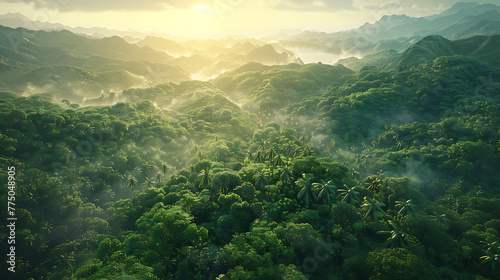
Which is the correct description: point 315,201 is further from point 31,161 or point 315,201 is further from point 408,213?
point 31,161

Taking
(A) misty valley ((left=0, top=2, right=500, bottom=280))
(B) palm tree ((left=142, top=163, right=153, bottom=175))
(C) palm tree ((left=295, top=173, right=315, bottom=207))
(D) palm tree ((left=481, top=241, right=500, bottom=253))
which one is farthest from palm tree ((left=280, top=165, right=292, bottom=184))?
(B) palm tree ((left=142, top=163, right=153, bottom=175))

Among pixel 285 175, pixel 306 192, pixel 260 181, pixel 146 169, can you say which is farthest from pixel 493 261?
pixel 146 169

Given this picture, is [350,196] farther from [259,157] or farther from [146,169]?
[146,169]

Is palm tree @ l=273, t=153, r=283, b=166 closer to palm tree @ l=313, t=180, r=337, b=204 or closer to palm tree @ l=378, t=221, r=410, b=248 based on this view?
palm tree @ l=313, t=180, r=337, b=204

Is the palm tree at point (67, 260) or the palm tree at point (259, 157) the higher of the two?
the palm tree at point (259, 157)

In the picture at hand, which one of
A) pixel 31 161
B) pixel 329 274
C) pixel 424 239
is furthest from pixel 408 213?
pixel 31 161

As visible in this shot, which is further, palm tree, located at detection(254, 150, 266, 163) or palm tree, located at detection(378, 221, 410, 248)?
palm tree, located at detection(254, 150, 266, 163)

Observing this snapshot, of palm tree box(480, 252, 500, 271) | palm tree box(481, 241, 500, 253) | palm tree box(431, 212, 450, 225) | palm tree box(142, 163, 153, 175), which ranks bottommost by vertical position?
palm tree box(480, 252, 500, 271)

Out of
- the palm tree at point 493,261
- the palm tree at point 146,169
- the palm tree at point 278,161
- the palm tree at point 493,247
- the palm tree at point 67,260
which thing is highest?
the palm tree at point 146,169

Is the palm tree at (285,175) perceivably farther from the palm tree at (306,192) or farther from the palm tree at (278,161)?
the palm tree at (278,161)

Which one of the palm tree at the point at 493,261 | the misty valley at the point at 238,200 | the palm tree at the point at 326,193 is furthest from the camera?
the palm tree at the point at 326,193

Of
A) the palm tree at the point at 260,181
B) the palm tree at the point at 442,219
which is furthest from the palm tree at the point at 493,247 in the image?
the palm tree at the point at 260,181

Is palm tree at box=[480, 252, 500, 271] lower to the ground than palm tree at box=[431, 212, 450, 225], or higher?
lower
